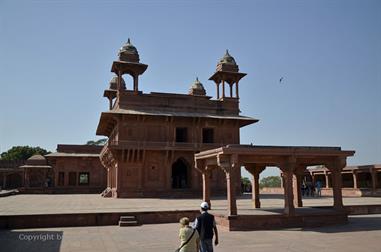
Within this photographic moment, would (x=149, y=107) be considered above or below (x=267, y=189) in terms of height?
above

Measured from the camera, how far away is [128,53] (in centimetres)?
2894

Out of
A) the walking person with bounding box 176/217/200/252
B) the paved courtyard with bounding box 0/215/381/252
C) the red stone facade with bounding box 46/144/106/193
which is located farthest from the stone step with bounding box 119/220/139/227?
the red stone facade with bounding box 46/144/106/193

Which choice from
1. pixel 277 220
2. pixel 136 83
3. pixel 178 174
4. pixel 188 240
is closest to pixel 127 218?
pixel 277 220

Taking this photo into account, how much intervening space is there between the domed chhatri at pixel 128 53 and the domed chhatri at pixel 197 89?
457 inches

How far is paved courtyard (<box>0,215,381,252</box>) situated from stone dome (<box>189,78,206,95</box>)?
28.6 metres

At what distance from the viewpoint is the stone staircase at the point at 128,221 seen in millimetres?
12617

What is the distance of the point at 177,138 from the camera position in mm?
30781

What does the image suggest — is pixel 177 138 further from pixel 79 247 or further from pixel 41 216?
pixel 79 247

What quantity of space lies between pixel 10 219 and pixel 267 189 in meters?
36.8

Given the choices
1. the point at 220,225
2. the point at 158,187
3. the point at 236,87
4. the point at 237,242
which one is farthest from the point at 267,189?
the point at 237,242

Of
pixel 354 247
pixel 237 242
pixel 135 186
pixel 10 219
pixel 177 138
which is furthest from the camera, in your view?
pixel 177 138

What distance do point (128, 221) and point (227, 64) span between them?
21.4 m

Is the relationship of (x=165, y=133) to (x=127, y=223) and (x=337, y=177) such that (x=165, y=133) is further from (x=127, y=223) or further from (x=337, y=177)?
(x=337, y=177)

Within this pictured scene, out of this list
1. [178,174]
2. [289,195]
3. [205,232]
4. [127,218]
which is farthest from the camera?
[178,174]
